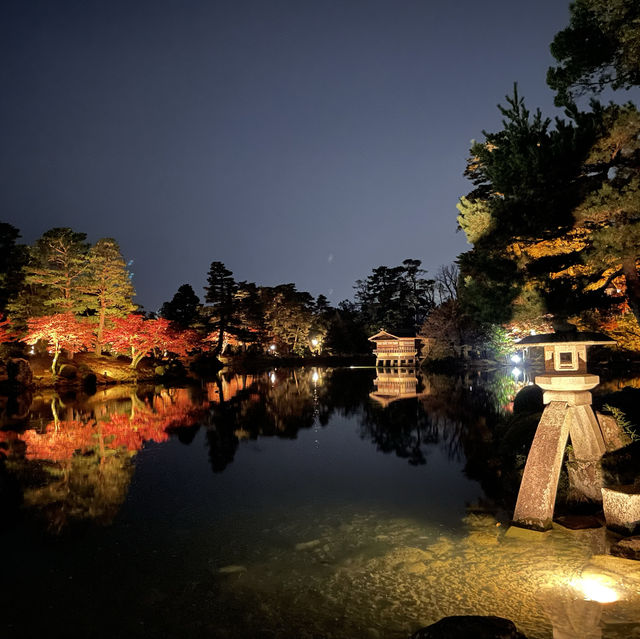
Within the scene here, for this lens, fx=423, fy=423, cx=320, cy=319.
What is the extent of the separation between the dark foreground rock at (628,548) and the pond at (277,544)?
5.7 inches

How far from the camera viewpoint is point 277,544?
20.4 feet

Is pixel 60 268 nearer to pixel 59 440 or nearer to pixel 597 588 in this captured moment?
pixel 59 440

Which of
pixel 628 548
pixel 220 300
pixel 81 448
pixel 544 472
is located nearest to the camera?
pixel 628 548

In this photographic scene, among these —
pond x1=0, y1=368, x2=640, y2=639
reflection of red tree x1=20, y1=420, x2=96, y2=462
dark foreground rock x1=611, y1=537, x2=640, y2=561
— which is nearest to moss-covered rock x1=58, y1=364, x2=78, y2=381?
reflection of red tree x1=20, y1=420, x2=96, y2=462

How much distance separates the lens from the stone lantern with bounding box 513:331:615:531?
230 inches

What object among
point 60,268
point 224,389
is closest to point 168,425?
point 224,389

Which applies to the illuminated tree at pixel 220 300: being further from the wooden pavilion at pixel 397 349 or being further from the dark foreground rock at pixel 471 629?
the dark foreground rock at pixel 471 629

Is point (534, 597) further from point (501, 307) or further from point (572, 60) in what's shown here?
point (572, 60)

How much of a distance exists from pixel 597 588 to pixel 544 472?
153 centimetres

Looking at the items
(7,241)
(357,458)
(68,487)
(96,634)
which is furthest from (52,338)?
(96,634)

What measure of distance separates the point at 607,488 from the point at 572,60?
7012 millimetres

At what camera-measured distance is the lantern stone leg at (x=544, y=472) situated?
5.79 m

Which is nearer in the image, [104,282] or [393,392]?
[393,392]

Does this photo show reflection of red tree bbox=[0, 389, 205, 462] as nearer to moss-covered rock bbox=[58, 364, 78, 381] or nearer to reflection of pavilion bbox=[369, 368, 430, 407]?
reflection of pavilion bbox=[369, 368, 430, 407]
